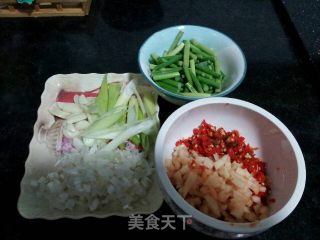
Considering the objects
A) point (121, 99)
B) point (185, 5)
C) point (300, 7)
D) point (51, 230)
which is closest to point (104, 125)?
point (121, 99)

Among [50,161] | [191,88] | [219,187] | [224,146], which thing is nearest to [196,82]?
[191,88]

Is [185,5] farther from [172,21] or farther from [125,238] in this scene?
[125,238]

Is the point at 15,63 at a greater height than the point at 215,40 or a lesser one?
lesser

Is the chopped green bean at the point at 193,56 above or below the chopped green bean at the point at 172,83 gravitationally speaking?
above

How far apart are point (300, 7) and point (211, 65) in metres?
0.56

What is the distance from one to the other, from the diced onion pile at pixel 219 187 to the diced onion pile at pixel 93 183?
0.34ft

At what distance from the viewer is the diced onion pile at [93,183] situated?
801 millimetres

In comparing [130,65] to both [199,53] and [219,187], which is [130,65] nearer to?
[199,53]

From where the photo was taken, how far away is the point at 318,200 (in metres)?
0.90

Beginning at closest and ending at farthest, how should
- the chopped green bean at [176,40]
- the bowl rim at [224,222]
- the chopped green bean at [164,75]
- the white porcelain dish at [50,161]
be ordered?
the bowl rim at [224,222] → the white porcelain dish at [50,161] → the chopped green bean at [164,75] → the chopped green bean at [176,40]

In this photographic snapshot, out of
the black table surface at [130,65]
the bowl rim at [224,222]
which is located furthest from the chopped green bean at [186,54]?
the bowl rim at [224,222]

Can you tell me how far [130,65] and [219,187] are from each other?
0.61 metres

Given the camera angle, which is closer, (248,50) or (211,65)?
(211,65)

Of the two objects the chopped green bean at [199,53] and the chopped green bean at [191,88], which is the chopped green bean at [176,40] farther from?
the chopped green bean at [191,88]
